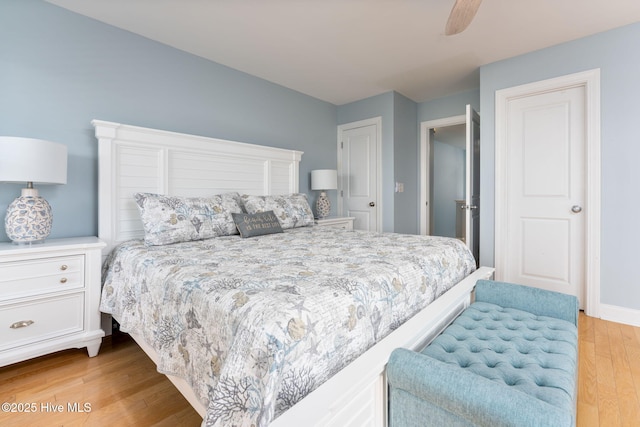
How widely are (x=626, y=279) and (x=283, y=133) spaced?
145 inches

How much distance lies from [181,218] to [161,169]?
650 mm

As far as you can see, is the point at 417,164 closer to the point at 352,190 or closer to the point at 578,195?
the point at 352,190

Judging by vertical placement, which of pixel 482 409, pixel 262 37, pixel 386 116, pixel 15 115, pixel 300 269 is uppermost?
pixel 262 37

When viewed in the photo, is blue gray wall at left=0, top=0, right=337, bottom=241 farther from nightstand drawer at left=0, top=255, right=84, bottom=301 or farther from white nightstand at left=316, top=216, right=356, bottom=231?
white nightstand at left=316, top=216, right=356, bottom=231

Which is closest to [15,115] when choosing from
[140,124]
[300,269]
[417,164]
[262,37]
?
[140,124]

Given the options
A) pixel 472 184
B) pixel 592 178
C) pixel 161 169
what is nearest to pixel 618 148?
pixel 592 178

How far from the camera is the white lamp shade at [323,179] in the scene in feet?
12.7

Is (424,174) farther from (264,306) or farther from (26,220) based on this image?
(26,220)

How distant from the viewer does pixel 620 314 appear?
250cm

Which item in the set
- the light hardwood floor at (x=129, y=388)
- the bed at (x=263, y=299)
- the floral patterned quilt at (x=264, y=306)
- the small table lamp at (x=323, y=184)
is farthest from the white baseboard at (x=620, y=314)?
the small table lamp at (x=323, y=184)

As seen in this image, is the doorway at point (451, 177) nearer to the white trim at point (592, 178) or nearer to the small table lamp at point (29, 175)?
the white trim at point (592, 178)

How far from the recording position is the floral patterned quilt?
2.65ft

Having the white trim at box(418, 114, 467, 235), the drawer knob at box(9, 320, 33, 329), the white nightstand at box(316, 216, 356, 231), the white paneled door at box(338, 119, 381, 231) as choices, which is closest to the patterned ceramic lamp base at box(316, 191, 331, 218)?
the white nightstand at box(316, 216, 356, 231)

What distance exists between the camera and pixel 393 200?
13.1ft
